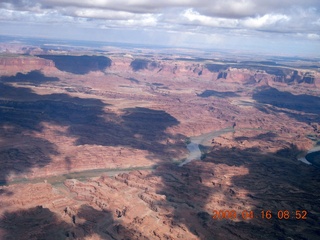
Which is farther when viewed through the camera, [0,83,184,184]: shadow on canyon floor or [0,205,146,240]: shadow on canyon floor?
[0,83,184,184]: shadow on canyon floor

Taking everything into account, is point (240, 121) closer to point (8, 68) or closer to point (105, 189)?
point (105, 189)

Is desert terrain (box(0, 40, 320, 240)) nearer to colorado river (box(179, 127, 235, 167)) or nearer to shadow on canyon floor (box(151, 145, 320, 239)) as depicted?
shadow on canyon floor (box(151, 145, 320, 239))

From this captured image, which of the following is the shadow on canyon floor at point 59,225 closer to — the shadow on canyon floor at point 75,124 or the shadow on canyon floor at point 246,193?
the shadow on canyon floor at point 246,193

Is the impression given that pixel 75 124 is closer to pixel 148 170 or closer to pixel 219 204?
pixel 148 170

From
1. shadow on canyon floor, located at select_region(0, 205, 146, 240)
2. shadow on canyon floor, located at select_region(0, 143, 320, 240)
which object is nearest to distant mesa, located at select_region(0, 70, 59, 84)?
shadow on canyon floor, located at select_region(0, 143, 320, 240)

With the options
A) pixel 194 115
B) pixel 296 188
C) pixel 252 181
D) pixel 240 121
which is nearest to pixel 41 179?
pixel 252 181
